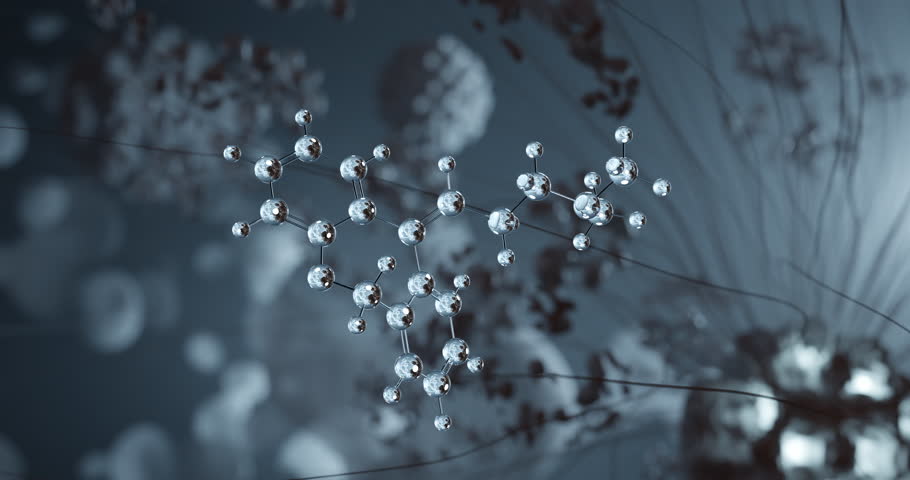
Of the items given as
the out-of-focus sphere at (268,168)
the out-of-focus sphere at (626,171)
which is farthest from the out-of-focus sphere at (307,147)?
the out-of-focus sphere at (626,171)

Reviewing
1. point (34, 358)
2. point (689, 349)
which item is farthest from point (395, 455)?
point (34, 358)

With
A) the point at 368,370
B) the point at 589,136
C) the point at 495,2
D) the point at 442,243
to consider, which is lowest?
the point at 368,370

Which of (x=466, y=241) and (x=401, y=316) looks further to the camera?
(x=466, y=241)

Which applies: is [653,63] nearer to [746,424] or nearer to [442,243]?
[442,243]

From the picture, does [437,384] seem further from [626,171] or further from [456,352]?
[626,171]

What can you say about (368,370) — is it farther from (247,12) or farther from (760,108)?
(760,108)

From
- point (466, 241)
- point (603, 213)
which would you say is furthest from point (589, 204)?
point (466, 241)

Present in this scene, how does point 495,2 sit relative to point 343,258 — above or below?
above
